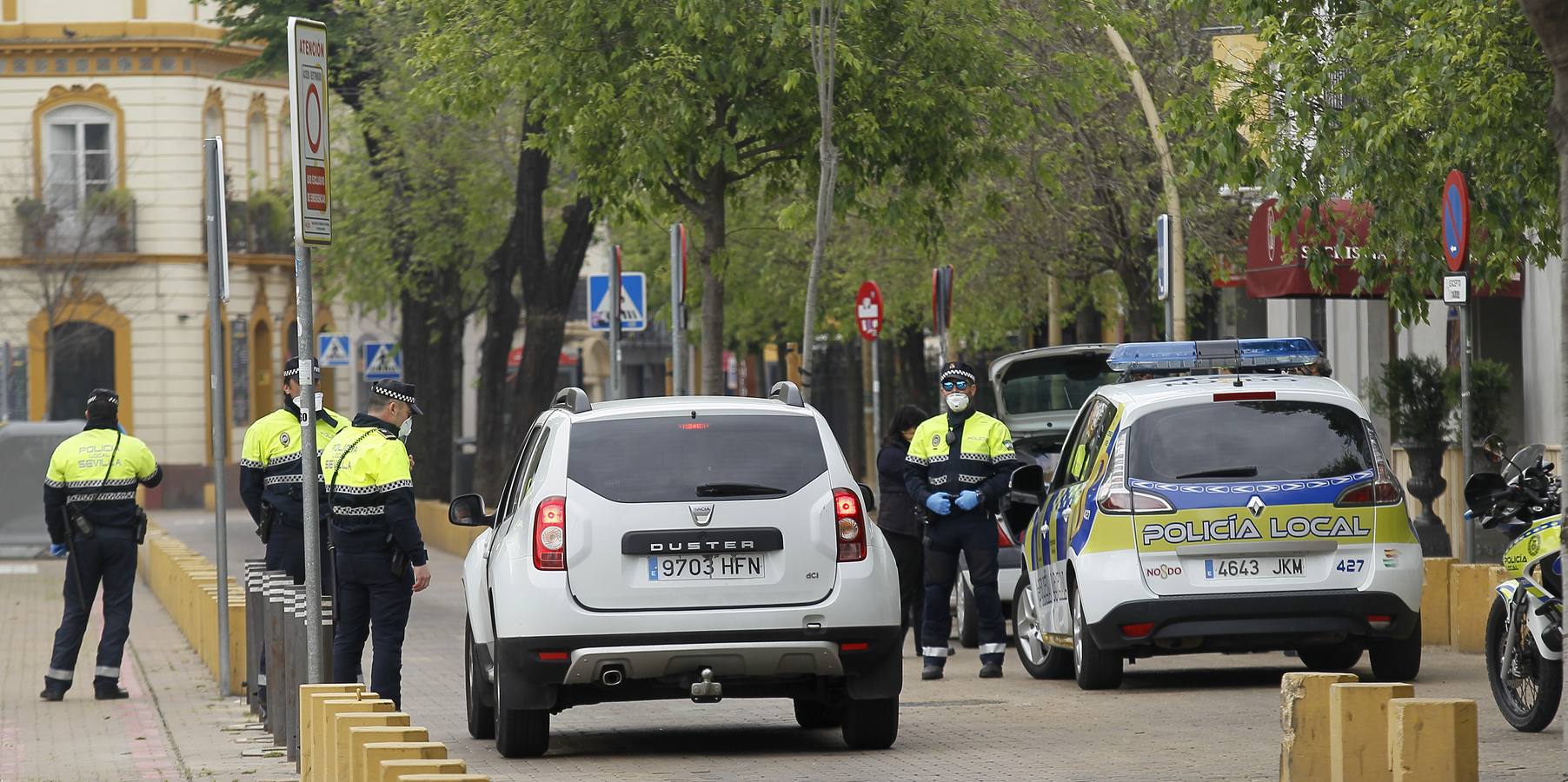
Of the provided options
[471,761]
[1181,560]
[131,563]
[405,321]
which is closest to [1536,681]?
[1181,560]

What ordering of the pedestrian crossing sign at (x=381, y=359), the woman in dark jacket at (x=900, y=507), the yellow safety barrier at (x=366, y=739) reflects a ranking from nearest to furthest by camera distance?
the yellow safety barrier at (x=366, y=739) → the woman in dark jacket at (x=900, y=507) → the pedestrian crossing sign at (x=381, y=359)

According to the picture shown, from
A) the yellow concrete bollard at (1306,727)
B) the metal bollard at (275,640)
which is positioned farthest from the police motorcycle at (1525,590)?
the metal bollard at (275,640)

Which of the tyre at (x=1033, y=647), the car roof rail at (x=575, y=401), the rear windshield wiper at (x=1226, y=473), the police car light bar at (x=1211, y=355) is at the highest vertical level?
the police car light bar at (x=1211, y=355)

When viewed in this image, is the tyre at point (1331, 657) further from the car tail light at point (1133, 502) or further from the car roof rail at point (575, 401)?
the car roof rail at point (575, 401)

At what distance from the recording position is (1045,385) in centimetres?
1970

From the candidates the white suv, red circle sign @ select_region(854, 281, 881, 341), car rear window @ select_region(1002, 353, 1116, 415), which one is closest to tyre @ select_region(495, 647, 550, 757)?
the white suv

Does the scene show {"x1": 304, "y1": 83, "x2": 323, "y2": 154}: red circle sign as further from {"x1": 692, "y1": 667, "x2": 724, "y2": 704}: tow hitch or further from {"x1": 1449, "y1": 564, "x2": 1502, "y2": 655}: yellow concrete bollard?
{"x1": 1449, "y1": 564, "x2": 1502, "y2": 655}: yellow concrete bollard

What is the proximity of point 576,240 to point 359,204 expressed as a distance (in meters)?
5.59

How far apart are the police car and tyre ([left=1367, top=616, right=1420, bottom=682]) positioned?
0.08 meters

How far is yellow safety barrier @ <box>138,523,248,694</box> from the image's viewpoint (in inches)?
594

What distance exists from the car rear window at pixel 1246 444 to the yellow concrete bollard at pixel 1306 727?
3.92 metres

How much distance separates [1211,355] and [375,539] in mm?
5214

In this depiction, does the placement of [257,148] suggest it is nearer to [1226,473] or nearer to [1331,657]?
[1331,657]

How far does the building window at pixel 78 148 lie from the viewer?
50312 millimetres
